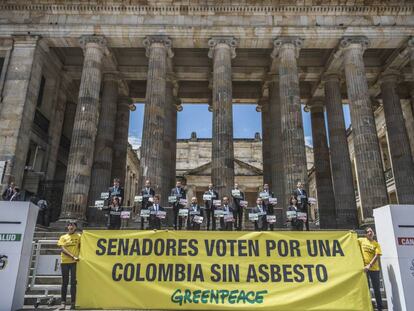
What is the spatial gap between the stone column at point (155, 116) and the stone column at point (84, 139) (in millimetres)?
2711

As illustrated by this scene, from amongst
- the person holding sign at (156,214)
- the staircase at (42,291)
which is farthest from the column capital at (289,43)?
the staircase at (42,291)

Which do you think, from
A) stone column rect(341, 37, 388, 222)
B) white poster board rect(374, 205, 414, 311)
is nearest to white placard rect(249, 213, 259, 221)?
white poster board rect(374, 205, 414, 311)

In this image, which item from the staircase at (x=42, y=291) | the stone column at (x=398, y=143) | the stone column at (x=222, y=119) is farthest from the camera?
the stone column at (x=398, y=143)

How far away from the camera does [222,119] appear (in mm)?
17719

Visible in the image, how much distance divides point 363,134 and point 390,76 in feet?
25.4

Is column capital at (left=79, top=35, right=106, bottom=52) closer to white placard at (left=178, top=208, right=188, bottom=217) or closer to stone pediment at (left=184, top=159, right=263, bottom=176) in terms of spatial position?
white placard at (left=178, top=208, right=188, bottom=217)

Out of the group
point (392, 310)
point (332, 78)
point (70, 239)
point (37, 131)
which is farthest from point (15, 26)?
point (392, 310)

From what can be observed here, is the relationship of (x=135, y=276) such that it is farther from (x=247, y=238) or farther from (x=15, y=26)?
(x=15, y=26)

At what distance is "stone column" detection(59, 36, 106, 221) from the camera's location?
1614 cm

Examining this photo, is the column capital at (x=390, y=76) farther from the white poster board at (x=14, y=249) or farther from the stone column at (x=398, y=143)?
the white poster board at (x=14, y=249)

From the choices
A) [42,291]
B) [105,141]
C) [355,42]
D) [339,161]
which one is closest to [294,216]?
[42,291]

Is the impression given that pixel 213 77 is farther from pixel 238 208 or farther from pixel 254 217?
pixel 254 217

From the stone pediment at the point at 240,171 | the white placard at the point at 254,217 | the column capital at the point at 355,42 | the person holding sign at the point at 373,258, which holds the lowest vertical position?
the person holding sign at the point at 373,258

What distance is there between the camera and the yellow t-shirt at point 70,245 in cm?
742
